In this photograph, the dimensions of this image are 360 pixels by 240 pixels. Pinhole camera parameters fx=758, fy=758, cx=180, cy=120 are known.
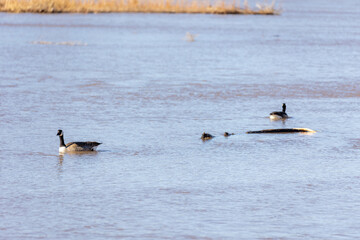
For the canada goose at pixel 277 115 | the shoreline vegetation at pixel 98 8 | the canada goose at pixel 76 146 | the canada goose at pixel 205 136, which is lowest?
the canada goose at pixel 76 146

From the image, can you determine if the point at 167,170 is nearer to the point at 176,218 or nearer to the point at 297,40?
the point at 176,218

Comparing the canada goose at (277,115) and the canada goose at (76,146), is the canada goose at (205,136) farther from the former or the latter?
the canada goose at (277,115)

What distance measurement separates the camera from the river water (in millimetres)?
8938

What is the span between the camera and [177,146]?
13.2 metres

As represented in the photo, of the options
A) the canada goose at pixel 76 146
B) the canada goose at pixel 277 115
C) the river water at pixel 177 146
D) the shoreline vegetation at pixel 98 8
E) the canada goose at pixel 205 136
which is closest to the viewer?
the river water at pixel 177 146

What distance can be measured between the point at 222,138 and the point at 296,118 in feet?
9.98

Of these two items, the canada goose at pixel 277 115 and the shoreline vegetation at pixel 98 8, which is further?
the shoreline vegetation at pixel 98 8

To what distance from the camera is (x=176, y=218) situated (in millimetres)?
8992

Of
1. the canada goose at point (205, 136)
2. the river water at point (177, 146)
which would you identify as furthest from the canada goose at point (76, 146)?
the canada goose at point (205, 136)

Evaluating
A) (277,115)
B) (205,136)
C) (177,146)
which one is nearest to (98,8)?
(277,115)

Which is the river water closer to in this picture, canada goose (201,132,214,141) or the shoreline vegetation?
canada goose (201,132,214,141)

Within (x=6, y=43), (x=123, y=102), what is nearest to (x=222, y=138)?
(x=123, y=102)

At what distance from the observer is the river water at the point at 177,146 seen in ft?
29.3

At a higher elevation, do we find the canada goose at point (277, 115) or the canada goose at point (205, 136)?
the canada goose at point (277, 115)
